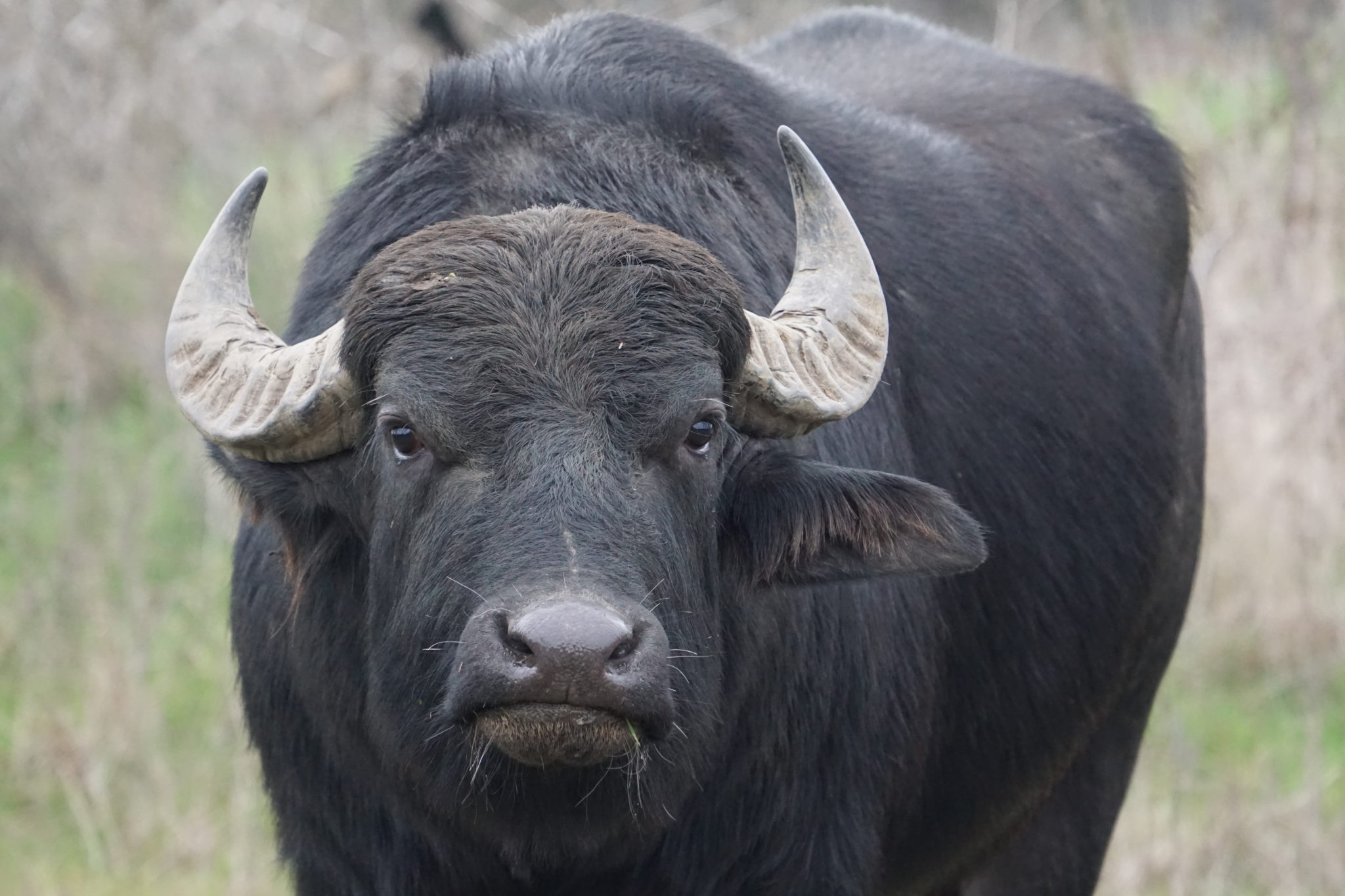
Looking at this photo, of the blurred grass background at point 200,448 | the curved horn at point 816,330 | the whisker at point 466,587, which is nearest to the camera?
the whisker at point 466,587

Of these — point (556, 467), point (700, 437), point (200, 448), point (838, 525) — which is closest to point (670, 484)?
point (700, 437)

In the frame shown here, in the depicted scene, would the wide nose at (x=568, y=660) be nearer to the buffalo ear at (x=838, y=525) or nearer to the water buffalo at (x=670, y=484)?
the water buffalo at (x=670, y=484)

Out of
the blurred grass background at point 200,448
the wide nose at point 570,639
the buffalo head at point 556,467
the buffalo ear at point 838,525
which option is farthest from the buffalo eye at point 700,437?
the blurred grass background at point 200,448

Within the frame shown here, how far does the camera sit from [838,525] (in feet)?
13.1

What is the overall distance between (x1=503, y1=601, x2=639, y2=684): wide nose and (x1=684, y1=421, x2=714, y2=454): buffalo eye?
2.25 ft

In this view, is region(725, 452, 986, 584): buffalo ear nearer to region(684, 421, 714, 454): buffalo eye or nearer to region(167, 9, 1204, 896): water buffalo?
region(167, 9, 1204, 896): water buffalo

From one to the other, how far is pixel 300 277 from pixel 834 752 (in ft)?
6.49

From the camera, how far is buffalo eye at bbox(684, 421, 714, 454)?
3795 millimetres

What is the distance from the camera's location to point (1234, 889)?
6.79 meters

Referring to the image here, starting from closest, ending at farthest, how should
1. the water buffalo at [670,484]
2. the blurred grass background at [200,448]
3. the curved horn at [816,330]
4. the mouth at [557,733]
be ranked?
the mouth at [557,733], the water buffalo at [670,484], the curved horn at [816,330], the blurred grass background at [200,448]

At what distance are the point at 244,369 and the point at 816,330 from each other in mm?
1332

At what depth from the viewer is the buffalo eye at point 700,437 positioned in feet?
12.5

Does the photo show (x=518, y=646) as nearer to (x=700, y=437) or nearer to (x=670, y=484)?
(x=670, y=484)

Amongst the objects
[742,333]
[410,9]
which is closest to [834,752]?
[742,333]
